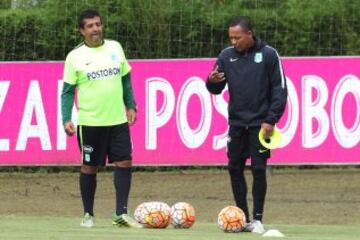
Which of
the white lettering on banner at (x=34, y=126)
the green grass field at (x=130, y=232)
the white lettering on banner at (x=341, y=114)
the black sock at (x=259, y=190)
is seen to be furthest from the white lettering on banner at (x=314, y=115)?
the black sock at (x=259, y=190)

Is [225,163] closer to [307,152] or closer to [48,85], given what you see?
[307,152]

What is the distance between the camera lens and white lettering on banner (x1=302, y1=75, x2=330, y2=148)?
1562 cm

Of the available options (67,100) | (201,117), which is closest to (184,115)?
(201,117)

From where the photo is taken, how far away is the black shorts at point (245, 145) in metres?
9.96

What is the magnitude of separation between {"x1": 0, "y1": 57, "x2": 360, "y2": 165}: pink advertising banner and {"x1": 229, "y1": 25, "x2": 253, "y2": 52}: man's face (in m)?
5.72

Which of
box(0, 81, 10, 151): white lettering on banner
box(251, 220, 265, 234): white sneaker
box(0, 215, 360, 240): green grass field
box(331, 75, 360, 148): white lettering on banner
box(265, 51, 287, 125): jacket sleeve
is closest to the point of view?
box(0, 215, 360, 240): green grass field

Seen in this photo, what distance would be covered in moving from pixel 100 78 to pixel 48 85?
5925 mm

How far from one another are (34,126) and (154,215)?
626cm

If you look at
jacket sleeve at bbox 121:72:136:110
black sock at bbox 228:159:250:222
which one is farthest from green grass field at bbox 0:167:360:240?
jacket sleeve at bbox 121:72:136:110

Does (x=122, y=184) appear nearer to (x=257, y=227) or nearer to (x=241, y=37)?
(x=257, y=227)

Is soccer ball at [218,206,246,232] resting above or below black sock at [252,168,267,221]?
below

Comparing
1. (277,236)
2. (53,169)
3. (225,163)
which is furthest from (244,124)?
(53,169)

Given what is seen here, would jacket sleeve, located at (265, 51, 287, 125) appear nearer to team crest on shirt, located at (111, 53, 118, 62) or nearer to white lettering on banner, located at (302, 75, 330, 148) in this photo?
team crest on shirt, located at (111, 53, 118, 62)

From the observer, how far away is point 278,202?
14.4m
